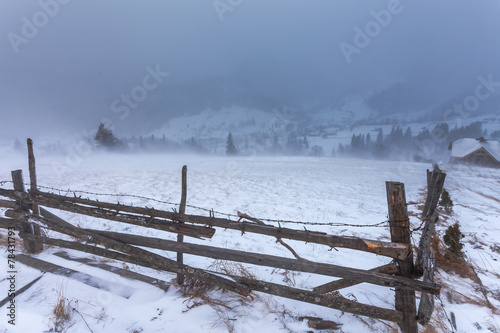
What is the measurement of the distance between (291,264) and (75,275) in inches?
180

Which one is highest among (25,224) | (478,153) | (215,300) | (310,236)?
(310,236)

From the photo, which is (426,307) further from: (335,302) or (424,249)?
(335,302)

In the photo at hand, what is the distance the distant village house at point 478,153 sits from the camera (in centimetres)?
4150

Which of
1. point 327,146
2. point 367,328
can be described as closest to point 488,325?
point 367,328

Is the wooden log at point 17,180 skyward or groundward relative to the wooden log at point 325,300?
skyward

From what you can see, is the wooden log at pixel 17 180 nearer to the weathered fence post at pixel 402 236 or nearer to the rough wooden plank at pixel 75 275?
the rough wooden plank at pixel 75 275

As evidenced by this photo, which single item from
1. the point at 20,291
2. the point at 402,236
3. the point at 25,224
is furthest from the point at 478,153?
the point at 25,224

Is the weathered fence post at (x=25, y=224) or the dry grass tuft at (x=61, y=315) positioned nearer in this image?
the dry grass tuft at (x=61, y=315)

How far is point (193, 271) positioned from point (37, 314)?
2648mm

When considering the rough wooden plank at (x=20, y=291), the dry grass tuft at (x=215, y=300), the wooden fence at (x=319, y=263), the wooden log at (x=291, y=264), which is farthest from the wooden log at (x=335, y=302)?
the rough wooden plank at (x=20, y=291)

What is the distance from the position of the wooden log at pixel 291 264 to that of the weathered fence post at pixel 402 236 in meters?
0.23

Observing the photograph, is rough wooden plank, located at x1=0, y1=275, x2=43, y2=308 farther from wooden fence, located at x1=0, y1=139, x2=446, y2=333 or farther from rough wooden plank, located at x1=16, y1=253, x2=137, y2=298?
wooden fence, located at x1=0, y1=139, x2=446, y2=333

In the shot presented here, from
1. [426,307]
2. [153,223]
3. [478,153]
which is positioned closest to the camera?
[426,307]

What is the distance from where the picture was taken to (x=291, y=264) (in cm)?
323
